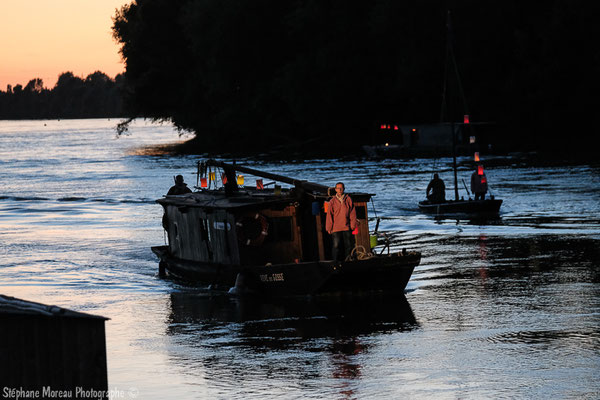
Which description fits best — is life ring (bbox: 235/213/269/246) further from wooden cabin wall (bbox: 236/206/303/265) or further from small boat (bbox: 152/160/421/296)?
wooden cabin wall (bbox: 236/206/303/265)

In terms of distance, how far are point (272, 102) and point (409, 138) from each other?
45.6ft

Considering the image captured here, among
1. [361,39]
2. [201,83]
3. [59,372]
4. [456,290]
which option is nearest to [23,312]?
[59,372]

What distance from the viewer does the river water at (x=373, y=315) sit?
47.8 feet

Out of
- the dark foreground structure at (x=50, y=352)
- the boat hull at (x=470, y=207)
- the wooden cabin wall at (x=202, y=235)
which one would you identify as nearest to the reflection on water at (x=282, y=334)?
the wooden cabin wall at (x=202, y=235)

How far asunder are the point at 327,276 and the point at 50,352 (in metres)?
12.7

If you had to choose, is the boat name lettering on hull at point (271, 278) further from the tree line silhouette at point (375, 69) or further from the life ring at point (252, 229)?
→ the tree line silhouette at point (375, 69)

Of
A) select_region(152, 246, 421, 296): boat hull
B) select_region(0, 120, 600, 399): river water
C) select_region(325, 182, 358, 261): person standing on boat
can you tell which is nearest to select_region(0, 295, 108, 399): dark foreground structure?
select_region(0, 120, 600, 399): river water

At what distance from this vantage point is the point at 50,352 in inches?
365

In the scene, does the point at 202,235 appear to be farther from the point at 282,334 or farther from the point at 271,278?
the point at 282,334

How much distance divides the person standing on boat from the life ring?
1.96 metres

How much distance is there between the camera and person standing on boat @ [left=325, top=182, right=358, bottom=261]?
21.3m

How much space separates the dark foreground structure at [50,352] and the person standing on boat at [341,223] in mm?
12144

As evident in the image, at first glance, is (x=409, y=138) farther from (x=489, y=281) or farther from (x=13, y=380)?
(x=13, y=380)

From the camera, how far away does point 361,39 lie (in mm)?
86562
